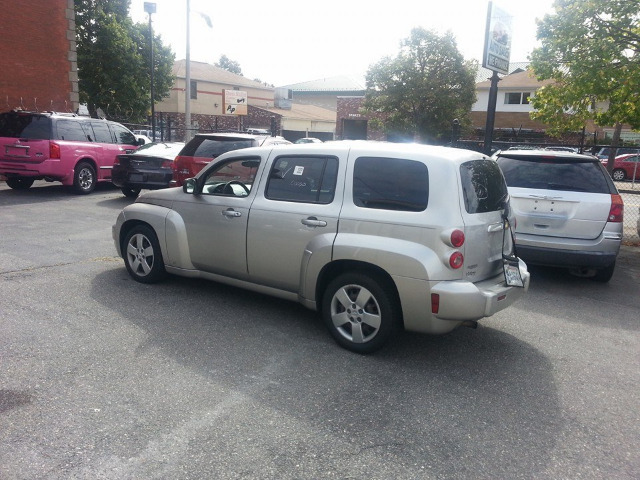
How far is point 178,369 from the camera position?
420 cm

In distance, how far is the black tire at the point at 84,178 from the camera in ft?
44.4

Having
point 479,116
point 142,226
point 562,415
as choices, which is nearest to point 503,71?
point 142,226

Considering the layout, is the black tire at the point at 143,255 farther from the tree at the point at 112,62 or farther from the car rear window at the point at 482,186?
the tree at the point at 112,62

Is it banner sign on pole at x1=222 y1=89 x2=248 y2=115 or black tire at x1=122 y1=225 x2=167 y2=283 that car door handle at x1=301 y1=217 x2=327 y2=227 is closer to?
black tire at x1=122 y1=225 x2=167 y2=283

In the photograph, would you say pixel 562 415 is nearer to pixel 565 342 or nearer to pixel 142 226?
pixel 565 342

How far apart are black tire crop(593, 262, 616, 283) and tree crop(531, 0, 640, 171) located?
3.82 metres

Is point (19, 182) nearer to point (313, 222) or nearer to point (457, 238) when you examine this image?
point (313, 222)

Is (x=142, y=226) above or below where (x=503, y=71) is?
below

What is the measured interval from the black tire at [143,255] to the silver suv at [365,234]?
538 millimetres

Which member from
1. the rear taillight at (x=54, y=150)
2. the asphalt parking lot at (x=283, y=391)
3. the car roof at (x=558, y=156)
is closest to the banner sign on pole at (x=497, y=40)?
the car roof at (x=558, y=156)

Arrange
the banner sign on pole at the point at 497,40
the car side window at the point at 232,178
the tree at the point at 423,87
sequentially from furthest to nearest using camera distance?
the tree at the point at 423,87
the banner sign on pole at the point at 497,40
the car side window at the point at 232,178

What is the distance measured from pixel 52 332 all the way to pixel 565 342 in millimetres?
4654

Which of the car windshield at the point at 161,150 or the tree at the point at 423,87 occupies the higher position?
the tree at the point at 423,87

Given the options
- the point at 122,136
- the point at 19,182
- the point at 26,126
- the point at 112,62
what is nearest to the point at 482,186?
the point at 26,126
